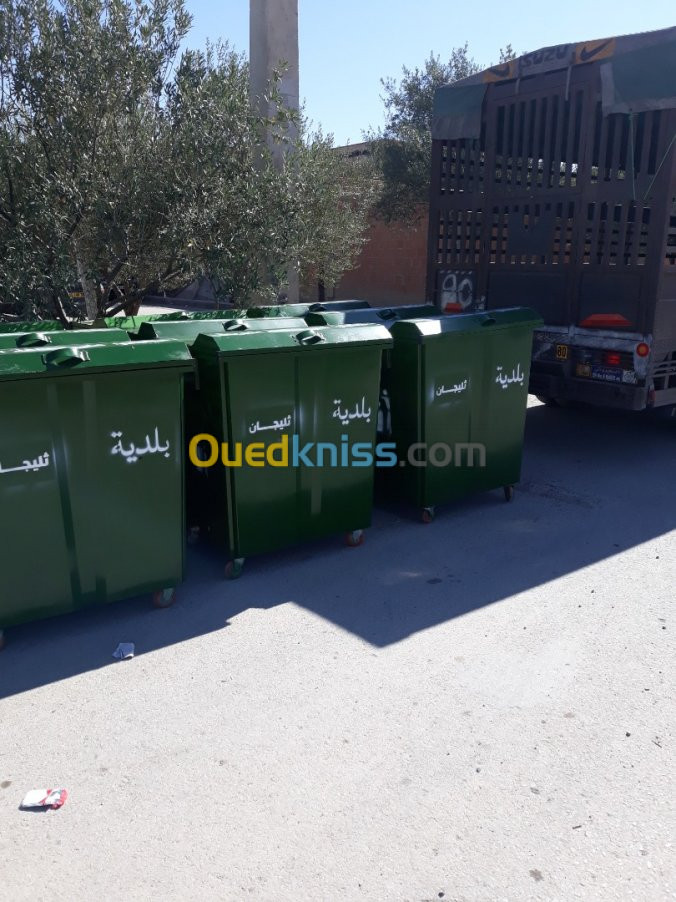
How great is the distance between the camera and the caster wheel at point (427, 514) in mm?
5953

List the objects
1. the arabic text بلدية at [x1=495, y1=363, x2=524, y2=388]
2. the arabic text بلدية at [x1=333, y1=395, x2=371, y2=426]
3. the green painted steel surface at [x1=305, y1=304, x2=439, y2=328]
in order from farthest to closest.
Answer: the arabic text بلدية at [x1=495, y1=363, x2=524, y2=388] < the green painted steel surface at [x1=305, y1=304, x2=439, y2=328] < the arabic text بلدية at [x1=333, y1=395, x2=371, y2=426]

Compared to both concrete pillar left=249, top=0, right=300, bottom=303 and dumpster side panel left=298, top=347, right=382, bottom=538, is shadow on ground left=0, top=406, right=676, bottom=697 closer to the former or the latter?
dumpster side panel left=298, top=347, right=382, bottom=538

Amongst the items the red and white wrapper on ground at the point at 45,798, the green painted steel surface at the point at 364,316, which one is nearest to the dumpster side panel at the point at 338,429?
the green painted steel surface at the point at 364,316

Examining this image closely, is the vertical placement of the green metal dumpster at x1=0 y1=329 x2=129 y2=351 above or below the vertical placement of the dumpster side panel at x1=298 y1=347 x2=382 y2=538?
above

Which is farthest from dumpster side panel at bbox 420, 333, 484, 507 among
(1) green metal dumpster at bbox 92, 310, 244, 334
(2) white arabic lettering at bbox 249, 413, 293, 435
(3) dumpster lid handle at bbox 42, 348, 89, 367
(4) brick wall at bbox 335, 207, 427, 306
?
(4) brick wall at bbox 335, 207, 427, 306

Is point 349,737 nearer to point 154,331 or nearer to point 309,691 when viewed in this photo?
point 309,691

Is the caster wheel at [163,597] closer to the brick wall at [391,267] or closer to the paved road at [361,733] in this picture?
the paved road at [361,733]

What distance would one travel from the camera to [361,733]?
338cm

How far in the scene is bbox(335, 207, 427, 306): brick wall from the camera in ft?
66.9

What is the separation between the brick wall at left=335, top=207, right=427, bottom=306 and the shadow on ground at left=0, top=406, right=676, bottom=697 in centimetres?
1373

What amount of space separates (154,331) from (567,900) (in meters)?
3.86

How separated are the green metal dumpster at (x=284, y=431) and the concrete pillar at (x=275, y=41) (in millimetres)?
4855

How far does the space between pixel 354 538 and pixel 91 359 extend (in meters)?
2.33

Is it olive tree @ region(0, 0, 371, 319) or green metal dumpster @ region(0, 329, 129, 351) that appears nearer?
green metal dumpster @ region(0, 329, 129, 351)
